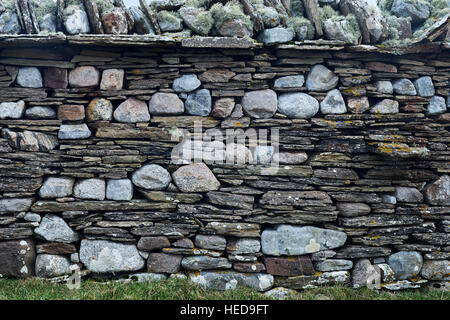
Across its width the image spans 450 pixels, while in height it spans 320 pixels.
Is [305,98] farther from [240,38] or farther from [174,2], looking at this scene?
[174,2]

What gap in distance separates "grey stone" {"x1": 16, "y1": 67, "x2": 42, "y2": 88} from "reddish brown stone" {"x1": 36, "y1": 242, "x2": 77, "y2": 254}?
2269mm

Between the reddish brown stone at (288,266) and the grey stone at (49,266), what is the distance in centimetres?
293

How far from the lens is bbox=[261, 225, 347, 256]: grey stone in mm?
4520

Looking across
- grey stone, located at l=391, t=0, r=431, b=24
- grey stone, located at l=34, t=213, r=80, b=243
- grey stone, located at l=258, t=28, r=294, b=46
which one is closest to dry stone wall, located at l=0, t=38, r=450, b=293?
grey stone, located at l=34, t=213, r=80, b=243

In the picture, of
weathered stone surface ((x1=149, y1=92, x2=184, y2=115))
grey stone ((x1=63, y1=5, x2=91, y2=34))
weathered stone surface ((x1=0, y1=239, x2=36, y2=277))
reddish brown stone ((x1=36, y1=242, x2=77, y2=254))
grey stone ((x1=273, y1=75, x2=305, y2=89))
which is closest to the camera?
grey stone ((x1=63, y1=5, x2=91, y2=34))

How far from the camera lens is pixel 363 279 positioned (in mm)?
4605

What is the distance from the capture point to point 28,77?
4.37m

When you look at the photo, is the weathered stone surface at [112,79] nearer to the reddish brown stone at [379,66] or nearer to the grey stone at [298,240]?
the grey stone at [298,240]

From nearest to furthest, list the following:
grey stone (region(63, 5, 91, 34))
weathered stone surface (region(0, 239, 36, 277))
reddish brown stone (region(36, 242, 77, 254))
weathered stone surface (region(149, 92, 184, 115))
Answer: grey stone (region(63, 5, 91, 34)), weathered stone surface (region(0, 239, 36, 277)), reddish brown stone (region(36, 242, 77, 254)), weathered stone surface (region(149, 92, 184, 115))

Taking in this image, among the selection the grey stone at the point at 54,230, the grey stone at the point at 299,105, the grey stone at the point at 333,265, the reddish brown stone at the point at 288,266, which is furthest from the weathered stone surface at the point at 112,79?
the grey stone at the point at 333,265

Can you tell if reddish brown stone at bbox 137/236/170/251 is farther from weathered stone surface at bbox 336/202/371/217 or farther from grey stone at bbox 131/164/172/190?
weathered stone surface at bbox 336/202/371/217

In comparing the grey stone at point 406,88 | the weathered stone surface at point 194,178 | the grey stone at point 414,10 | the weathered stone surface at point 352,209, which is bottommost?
the weathered stone surface at point 352,209

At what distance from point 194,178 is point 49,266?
2.38 m

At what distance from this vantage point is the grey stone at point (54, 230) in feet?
14.3
